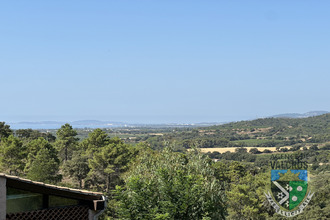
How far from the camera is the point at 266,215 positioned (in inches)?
1481

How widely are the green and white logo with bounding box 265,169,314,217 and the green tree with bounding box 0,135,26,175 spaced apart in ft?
83.0

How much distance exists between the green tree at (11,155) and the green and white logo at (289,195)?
2529 cm

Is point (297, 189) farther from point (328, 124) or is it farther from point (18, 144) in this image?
point (328, 124)

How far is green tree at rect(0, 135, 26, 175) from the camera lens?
37.2m

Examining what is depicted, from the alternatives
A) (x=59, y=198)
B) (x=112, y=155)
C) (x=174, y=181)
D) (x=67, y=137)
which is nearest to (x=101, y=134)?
(x=67, y=137)

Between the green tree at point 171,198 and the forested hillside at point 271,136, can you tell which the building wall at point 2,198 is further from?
the forested hillside at point 271,136

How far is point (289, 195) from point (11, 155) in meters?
28.7

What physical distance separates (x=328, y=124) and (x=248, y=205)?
153 metres

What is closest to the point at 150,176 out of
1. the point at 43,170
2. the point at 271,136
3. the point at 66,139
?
the point at 43,170

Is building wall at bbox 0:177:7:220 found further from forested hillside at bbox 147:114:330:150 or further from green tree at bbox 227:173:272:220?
forested hillside at bbox 147:114:330:150

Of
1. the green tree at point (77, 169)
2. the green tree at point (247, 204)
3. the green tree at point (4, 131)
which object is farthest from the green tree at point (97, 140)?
the green tree at point (247, 204)

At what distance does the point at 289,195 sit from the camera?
39.2 metres

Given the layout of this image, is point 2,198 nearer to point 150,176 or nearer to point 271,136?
point 150,176

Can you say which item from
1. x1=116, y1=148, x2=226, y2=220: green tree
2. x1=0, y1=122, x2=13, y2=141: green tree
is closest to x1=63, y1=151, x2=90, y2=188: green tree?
x1=0, y1=122, x2=13, y2=141: green tree
